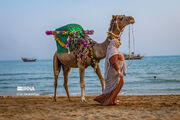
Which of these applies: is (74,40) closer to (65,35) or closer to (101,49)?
(65,35)

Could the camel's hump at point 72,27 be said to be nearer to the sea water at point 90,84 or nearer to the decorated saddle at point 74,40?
the decorated saddle at point 74,40

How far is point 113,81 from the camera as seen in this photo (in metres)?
7.54

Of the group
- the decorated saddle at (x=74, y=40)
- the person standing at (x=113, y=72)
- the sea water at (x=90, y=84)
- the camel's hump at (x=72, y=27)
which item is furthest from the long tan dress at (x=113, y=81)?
the camel's hump at (x=72, y=27)

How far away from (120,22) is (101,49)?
3.12ft

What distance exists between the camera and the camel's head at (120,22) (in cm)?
797

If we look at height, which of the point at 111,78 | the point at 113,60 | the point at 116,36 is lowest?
the point at 111,78

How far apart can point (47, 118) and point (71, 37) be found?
12.7 ft

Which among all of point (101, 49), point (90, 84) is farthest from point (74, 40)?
point (90, 84)

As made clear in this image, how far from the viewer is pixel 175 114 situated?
6145 mm

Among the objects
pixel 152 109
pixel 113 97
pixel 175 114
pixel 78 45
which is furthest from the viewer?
pixel 78 45

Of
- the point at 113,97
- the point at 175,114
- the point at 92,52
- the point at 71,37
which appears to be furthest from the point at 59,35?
the point at 175,114

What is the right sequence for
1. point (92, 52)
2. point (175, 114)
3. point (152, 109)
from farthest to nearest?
point (92, 52) < point (152, 109) < point (175, 114)

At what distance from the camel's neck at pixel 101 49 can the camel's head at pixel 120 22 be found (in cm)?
34

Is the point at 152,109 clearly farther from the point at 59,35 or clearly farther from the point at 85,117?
the point at 59,35
